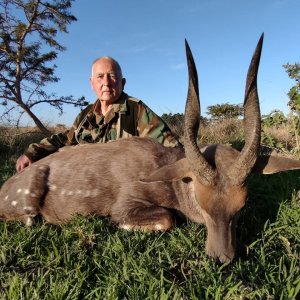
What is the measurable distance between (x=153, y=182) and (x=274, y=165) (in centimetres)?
133

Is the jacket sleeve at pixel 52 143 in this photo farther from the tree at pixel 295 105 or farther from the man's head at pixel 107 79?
the tree at pixel 295 105

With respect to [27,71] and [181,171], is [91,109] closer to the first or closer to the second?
[181,171]

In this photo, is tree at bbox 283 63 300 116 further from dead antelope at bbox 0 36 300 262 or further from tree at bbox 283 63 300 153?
dead antelope at bbox 0 36 300 262

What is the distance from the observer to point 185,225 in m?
4.27

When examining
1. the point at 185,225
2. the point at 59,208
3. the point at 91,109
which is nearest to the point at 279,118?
the point at 91,109

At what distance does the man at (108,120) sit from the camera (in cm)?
600

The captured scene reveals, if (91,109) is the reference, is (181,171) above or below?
below

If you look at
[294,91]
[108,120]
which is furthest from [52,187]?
[294,91]

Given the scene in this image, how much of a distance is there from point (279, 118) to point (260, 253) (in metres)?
4.37

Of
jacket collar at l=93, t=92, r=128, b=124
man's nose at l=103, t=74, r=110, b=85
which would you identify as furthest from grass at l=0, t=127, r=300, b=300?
man's nose at l=103, t=74, r=110, b=85

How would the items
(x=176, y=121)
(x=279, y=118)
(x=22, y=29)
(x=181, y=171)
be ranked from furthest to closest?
1. (x=22, y=29)
2. (x=176, y=121)
3. (x=279, y=118)
4. (x=181, y=171)

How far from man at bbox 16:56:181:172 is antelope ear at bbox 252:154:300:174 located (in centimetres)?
209

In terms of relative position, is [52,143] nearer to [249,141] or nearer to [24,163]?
[24,163]

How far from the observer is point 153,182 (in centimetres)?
453
